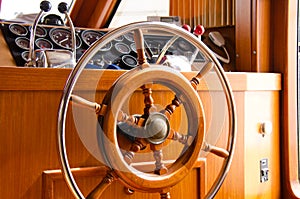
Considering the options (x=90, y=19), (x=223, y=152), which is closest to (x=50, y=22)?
(x=90, y=19)

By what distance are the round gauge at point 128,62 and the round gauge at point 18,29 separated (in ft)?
1.30

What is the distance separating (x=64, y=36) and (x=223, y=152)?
850 millimetres

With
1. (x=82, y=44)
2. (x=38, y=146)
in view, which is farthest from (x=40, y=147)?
(x=82, y=44)

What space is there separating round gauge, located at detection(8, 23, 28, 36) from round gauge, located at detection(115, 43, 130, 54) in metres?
0.36

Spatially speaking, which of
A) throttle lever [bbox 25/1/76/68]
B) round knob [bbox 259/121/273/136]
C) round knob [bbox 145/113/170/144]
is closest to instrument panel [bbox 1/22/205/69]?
throttle lever [bbox 25/1/76/68]

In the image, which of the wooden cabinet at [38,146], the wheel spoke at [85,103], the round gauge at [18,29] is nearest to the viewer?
the wheel spoke at [85,103]

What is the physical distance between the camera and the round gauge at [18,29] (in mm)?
1656

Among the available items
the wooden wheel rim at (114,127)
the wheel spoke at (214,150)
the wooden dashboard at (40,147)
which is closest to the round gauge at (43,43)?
the wooden dashboard at (40,147)

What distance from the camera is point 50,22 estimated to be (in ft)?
5.92

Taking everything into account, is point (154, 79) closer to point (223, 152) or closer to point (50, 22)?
point (223, 152)

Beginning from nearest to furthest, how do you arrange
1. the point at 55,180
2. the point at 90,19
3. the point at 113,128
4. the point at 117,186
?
the point at 113,128
the point at 55,180
the point at 117,186
the point at 90,19

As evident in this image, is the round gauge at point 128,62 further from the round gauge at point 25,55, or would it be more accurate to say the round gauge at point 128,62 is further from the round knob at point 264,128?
the round knob at point 264,128

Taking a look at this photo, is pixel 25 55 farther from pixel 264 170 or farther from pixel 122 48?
pixel 264 170

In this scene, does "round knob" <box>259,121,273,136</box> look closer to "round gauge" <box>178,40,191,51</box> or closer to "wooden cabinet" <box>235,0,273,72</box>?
"wooden cabinet" <box>235,0,273,72</box>
